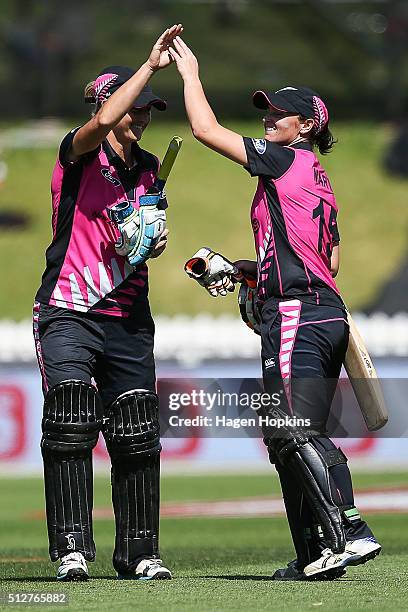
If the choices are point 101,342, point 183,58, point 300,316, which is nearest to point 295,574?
point 300,316

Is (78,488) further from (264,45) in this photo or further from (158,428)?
(264,45)

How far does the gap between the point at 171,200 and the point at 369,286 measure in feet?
15.6

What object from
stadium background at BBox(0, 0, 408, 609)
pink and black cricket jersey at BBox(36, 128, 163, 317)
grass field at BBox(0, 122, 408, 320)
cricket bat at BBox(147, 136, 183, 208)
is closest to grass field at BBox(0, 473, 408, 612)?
stadium background at BBox(0, 0, 408, 609)

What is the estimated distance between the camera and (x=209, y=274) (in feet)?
20.2

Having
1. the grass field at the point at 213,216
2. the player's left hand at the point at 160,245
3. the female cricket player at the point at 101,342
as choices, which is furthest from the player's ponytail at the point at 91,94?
the grass field at the point at 213,216

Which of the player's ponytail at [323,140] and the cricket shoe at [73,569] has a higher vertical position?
the player's ponytail at [323,140]

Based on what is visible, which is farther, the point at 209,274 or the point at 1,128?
the point at 1,128

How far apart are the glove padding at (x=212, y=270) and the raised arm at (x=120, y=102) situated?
70 centimetres

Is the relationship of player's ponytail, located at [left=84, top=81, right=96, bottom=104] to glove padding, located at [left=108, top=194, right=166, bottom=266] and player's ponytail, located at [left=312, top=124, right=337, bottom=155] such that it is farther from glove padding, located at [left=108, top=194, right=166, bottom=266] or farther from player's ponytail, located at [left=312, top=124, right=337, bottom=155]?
player's ponytail, located at [left=312, top=124, right=337, bottom=155]

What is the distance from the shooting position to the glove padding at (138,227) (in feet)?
19.5

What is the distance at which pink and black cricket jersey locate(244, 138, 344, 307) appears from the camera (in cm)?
581

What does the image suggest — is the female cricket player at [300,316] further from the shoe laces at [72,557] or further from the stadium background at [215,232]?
the shoe laces at [72,557]

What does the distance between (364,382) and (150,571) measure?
1.28 metres

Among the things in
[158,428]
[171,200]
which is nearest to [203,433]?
[158,428]
